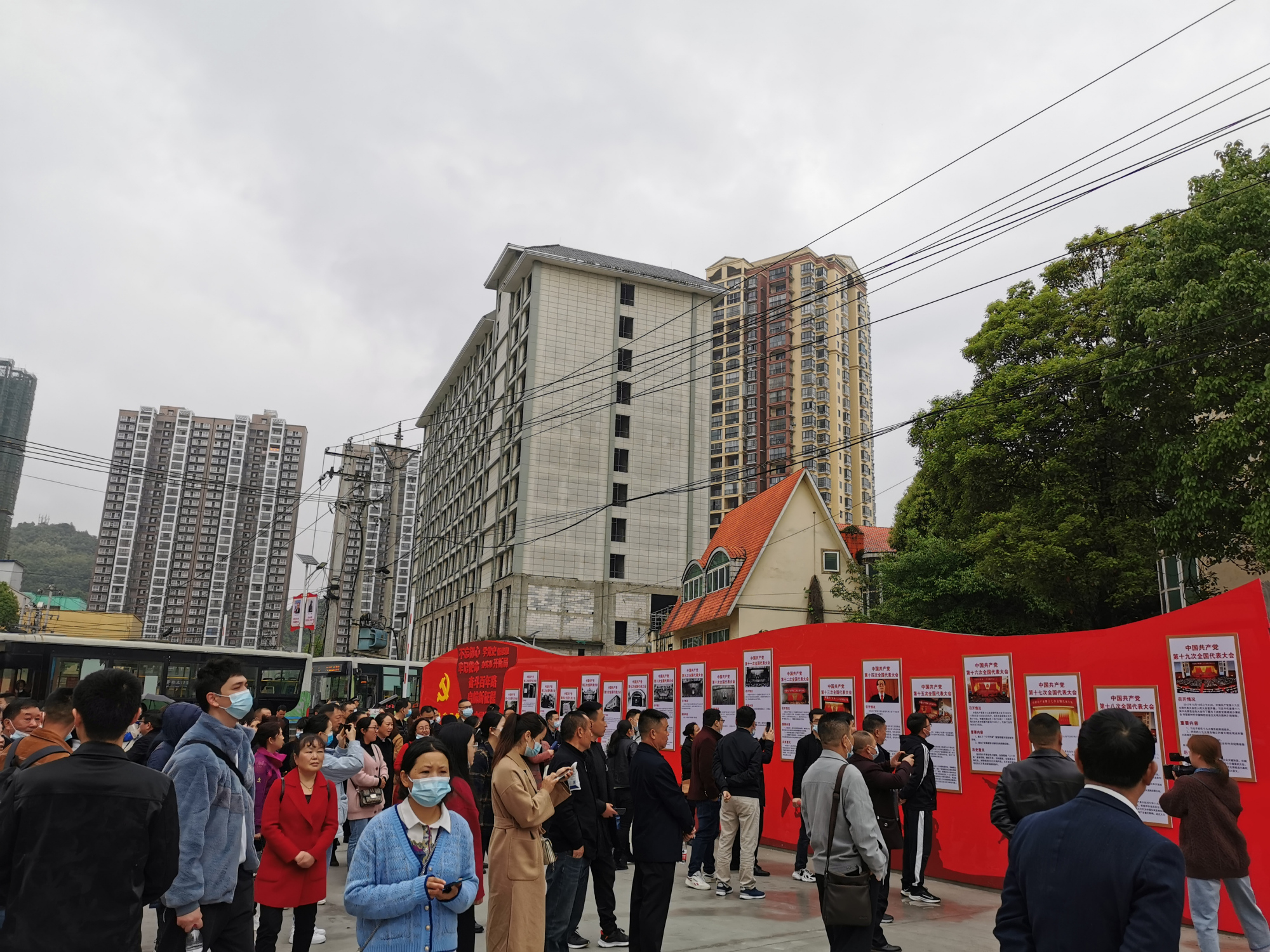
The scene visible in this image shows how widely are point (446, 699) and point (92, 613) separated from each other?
55.1 metres

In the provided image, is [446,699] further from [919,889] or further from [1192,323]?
[1192,323]

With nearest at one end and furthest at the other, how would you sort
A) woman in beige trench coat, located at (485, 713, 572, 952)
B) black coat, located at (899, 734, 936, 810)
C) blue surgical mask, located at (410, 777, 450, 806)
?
blue surgical mask, located at (410, 777, 450, 806), woman in beige trench coat, located at (485, 713, 572, 952), black coat, located at (899, 734, 936, 810)

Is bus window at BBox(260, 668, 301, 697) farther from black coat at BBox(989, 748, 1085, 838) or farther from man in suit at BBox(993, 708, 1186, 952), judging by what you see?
man in suit at BBox(993, 708, 1186, 952)

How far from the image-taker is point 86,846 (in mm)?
3381

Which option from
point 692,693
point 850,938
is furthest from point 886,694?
point 850,938

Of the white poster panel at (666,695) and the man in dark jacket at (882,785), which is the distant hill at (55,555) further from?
the man in dark jacket at (882,785)

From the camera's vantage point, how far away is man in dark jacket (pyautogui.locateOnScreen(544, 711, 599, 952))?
6371 millimetres

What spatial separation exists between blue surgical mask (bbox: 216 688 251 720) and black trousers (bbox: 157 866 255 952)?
847 mm

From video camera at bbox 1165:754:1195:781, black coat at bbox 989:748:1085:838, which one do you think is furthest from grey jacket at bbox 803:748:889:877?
video camera at bbox 1165:754:1195:781

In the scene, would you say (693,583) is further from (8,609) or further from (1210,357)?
(8,609)

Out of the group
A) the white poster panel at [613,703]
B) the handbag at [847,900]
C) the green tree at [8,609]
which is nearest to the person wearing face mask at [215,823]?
the handbag at [847,900]

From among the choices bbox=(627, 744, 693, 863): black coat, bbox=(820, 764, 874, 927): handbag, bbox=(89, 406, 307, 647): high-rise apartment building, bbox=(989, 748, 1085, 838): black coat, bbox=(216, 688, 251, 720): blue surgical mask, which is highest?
bbox=(89, 406, 307, 647): high-rise apartment building

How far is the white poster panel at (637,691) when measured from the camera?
16578mm

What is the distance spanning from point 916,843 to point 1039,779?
3546 mm
